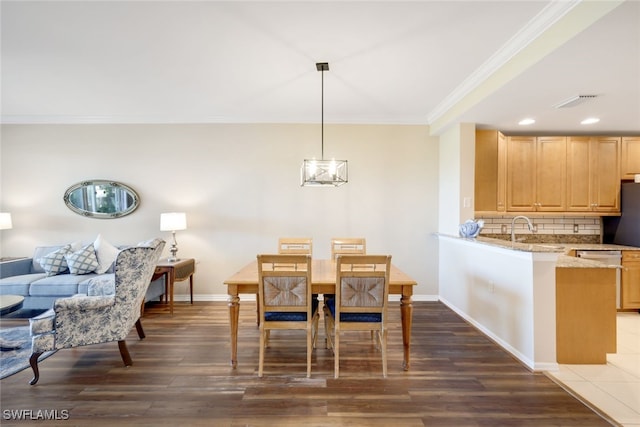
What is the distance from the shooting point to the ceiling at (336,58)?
196 cm

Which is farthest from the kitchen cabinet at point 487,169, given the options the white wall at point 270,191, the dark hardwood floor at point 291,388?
the dark hardwood floor at point 291,388

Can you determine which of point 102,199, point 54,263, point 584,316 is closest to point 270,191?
point 102,199

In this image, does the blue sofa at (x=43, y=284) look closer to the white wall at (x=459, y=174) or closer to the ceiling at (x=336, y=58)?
the ceiling at (x=336, y=58)

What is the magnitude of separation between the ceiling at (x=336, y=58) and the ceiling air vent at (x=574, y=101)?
68mm

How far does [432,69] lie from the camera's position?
2.77 metres

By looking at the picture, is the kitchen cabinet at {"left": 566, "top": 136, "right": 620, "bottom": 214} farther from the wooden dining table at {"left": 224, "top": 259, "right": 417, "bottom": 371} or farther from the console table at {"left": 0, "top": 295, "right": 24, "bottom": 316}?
the console table at {"left": 0, "top": 295, "right": 24, "bottom": 316}

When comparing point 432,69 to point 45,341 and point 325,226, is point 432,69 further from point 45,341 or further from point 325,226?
point 45,341

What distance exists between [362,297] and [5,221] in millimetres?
4898

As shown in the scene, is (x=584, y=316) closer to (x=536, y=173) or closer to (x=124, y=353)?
(x=536, y=173)

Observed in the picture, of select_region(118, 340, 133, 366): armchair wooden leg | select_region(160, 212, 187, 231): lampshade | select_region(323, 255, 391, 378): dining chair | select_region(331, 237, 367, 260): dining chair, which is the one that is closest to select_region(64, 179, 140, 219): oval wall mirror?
select_region(160, 212, 187, 231): lampshade

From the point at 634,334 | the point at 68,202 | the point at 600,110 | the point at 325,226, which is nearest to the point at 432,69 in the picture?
the point at 600,110

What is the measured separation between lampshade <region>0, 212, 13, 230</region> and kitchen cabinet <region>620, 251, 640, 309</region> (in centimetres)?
801

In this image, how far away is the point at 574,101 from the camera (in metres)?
2.85

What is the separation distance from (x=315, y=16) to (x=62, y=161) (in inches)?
172
